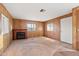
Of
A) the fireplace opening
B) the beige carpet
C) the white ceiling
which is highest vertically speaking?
the white ceiling

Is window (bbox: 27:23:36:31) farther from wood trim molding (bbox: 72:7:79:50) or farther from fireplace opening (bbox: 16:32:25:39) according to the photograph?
wood trim molding (bbox: 72:7:79:50)

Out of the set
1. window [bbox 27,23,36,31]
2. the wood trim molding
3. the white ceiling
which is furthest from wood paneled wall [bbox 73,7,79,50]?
window [bbox 27,23,36,31]

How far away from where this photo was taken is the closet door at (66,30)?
5.77m

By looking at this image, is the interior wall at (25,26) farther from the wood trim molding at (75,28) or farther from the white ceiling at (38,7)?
the wood trim molding at (75,28)

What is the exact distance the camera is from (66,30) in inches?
244

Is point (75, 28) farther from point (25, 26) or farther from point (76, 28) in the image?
point (25, 26)

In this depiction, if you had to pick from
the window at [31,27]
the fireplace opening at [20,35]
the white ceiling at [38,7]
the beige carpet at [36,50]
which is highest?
the white ceiling at [38,7]

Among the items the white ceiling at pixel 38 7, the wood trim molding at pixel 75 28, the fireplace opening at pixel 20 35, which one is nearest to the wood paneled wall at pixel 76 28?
the wood trim molding at pixel 75 28

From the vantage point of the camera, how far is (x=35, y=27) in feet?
34.2

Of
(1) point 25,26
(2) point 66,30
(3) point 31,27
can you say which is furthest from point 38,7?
(3) point 31,27

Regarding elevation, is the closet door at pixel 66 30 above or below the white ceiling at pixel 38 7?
below

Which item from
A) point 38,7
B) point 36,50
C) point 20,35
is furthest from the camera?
point 20,35

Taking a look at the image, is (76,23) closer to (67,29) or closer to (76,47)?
(76,47)

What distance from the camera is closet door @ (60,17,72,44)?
5770mm
